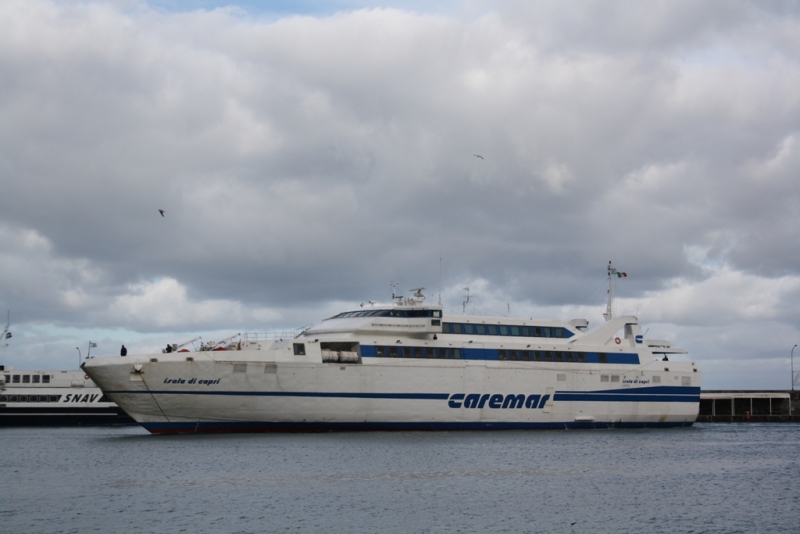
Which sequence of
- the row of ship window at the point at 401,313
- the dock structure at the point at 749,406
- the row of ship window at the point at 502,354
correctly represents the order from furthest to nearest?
1. the dock structure at the point at 749,406
2. the row of ship window at the point at 401,313
3. the row of ship window at the point at 502,354

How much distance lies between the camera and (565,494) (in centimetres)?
2809

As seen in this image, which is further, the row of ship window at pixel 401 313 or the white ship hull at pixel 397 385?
the row of ship window at pixel 401 313

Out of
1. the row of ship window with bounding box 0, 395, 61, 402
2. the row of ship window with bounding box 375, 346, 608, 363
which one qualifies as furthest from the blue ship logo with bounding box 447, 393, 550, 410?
the row of ship window with bounding box 0, 395, 61, 402

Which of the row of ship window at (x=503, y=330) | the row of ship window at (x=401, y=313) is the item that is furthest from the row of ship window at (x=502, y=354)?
the row of ship window at (x=401, y=313)

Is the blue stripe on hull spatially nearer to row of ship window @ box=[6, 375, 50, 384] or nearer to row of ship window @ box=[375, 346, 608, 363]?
row of ship window @ box=[375, 346, 608, 363]

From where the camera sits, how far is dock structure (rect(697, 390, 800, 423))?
7275 cm

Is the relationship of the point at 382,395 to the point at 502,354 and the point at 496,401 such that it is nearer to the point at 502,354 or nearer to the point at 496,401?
the point at 496,401

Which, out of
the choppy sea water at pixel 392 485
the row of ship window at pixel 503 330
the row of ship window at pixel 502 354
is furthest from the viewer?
the row of ship window at pixel 503 330

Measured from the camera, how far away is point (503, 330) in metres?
49.4

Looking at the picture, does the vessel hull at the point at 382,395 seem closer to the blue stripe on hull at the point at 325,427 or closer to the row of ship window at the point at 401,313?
the blue stripe on hull at the point at 325,427

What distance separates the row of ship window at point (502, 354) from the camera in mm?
45844

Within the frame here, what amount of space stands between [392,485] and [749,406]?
56892mm

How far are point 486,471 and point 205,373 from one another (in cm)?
1582

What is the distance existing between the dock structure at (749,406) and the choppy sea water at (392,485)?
100ft
